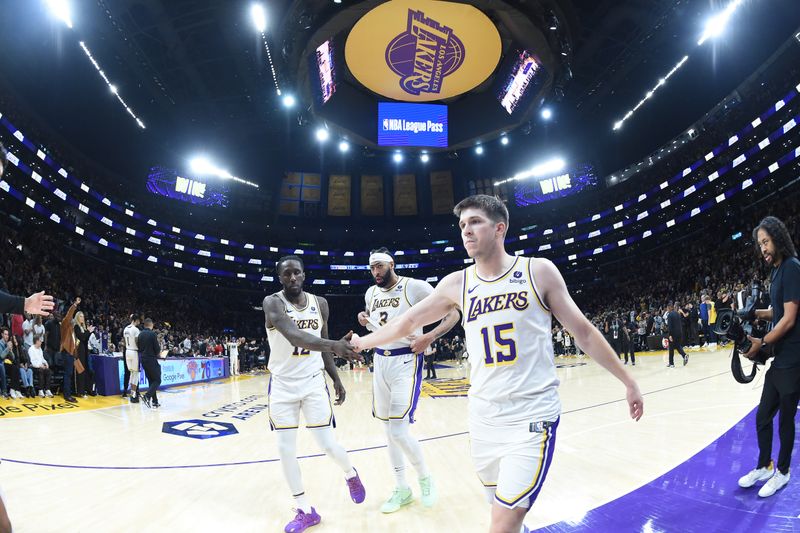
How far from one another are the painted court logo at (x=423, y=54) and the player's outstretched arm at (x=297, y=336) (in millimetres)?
18285

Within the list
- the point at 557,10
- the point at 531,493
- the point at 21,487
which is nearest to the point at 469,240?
Answer: the point at 531,493

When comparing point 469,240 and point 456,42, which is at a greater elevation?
point 456,42

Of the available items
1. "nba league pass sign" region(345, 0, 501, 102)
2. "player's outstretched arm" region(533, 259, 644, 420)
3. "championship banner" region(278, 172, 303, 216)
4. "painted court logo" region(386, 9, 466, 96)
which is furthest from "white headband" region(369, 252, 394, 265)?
"championship banner" region(278, 172, 303, 216)

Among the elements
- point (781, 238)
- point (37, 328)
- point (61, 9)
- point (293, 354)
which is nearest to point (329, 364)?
point (293, 354)

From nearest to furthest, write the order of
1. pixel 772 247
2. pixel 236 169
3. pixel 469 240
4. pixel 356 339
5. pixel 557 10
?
1. pixel 469 240
2. pixel 356 339
3. pixel 772 247
4. pixel 557 10
5. pixel 236 169

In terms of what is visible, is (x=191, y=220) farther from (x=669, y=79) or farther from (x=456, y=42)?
(x=669, y=79)

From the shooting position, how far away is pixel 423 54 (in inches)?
828

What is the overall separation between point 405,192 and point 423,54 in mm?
17308

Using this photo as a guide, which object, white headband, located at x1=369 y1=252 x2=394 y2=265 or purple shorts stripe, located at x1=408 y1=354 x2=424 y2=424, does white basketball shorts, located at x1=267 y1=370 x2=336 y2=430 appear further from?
white headband, located at x1=369 y1=252 x2=394 y2=265

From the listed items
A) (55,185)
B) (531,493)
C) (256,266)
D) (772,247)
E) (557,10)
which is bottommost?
(531,493)

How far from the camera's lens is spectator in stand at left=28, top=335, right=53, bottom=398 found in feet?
32.2

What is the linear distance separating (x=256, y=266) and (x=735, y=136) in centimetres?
3455

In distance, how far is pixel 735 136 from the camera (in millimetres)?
27156

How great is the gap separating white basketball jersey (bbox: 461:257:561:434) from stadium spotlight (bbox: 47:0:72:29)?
2022 centimetres
